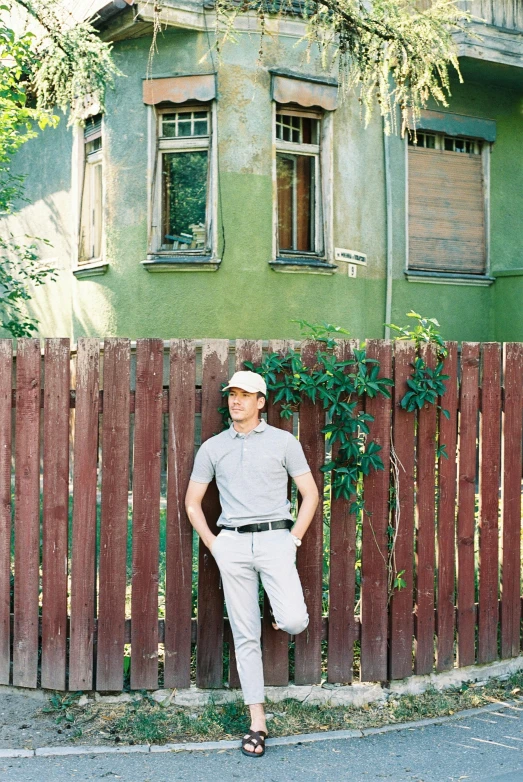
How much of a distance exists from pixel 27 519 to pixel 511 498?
2918 mm

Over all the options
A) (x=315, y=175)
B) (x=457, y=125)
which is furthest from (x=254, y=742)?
(x=457, y=125)

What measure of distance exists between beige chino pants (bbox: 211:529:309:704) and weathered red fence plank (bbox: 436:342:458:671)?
3.56 feet

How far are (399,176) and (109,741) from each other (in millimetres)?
9340

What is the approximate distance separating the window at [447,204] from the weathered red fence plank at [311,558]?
7.75m

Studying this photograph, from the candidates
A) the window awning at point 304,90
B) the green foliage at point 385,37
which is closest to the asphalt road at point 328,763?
the green foliage at point 385,37

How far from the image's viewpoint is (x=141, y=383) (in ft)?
15.3

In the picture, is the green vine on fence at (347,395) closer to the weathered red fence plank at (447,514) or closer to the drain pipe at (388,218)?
the weathered red fence plank at (447,514)

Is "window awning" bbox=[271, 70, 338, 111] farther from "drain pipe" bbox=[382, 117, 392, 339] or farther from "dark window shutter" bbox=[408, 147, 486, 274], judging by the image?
"dark window shutter" bbox=[408, 147, 486, 274]

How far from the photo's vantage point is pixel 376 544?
493cm

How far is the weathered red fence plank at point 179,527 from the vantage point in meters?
4.68

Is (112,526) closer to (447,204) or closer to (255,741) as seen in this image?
(255,741)

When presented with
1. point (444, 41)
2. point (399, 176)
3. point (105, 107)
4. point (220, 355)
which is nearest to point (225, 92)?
point (105, 107)

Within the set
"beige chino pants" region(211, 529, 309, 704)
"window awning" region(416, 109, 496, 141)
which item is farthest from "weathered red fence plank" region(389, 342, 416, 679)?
"window awning" region(416, 109, 496, 141)

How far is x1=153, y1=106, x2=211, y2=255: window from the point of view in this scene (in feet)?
34.2
